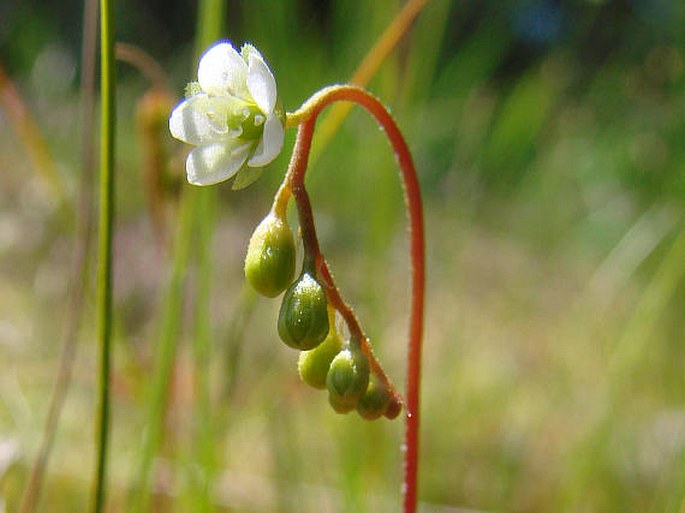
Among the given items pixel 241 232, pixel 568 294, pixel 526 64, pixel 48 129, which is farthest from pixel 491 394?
pixel 526 64

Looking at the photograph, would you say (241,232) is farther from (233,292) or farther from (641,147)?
(641,147)

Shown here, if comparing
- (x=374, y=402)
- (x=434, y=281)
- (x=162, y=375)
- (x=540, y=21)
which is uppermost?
(x=540, y=21)

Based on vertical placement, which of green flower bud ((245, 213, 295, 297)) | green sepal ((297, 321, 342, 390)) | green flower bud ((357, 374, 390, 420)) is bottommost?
green flower bud ((357, 374, 390, 420))

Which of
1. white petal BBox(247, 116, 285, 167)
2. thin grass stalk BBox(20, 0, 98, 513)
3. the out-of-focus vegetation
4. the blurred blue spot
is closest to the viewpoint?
Answer: white petal BBox(247, 116, 285, 167)

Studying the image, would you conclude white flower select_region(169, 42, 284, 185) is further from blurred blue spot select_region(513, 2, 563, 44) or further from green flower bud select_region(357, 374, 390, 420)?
blurred blue spot select_region(513, 2, 563, 44)

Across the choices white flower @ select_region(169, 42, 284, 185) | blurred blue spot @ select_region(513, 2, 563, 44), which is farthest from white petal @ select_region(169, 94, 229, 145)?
blurred blue spot @ select_region(513, 2, 563, 44)

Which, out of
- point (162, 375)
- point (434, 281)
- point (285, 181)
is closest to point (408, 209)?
point (285, 181)

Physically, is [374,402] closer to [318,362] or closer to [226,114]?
[318,362]
